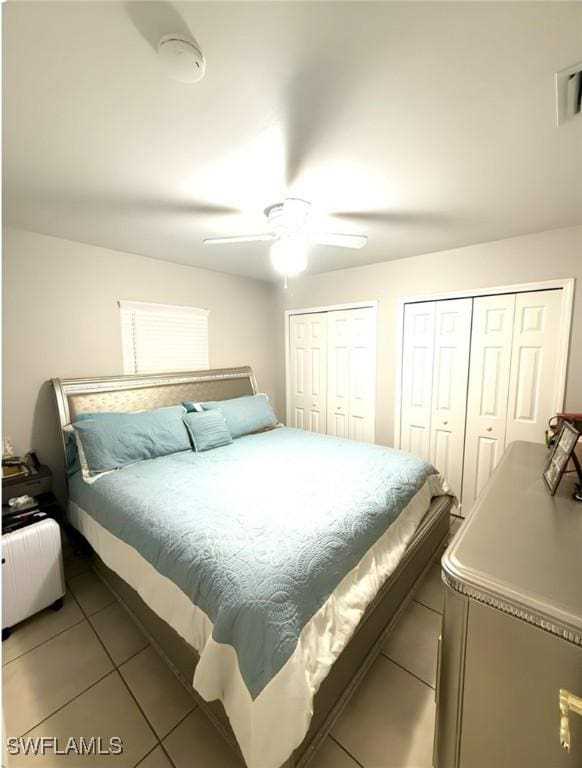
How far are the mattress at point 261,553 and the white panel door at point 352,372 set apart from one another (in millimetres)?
1084

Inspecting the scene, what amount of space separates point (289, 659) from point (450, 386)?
2.45 m

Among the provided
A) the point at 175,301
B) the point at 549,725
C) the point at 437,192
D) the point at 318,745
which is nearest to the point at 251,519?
the point at 318,745

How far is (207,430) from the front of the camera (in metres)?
2.75

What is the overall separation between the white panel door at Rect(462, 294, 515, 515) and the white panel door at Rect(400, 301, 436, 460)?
0.34 metres

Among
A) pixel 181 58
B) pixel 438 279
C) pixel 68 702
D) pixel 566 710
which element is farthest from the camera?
pixel 438 279

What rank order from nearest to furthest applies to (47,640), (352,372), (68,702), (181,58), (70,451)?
(181,58), (68,702), (47,640), (70,451), (352,372)

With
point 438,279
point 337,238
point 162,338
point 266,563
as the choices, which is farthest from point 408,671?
point 162,338

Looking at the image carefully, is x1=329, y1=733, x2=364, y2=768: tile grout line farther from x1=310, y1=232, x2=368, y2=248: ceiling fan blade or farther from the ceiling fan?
x1=310, y1=232, x2=368, y2=248: ceiling fan blade

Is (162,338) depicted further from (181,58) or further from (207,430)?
(181,58)

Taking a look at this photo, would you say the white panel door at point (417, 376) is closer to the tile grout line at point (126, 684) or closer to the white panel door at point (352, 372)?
the white panel door at point (352, 372)

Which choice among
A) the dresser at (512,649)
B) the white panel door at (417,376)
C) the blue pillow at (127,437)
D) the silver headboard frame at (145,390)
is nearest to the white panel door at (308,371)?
the silver headboard frame at (145,390)

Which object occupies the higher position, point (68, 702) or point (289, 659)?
point (289, 659)

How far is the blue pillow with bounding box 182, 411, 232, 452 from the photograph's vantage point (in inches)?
106

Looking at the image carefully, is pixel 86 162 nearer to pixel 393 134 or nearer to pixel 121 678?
pixel 393 134
